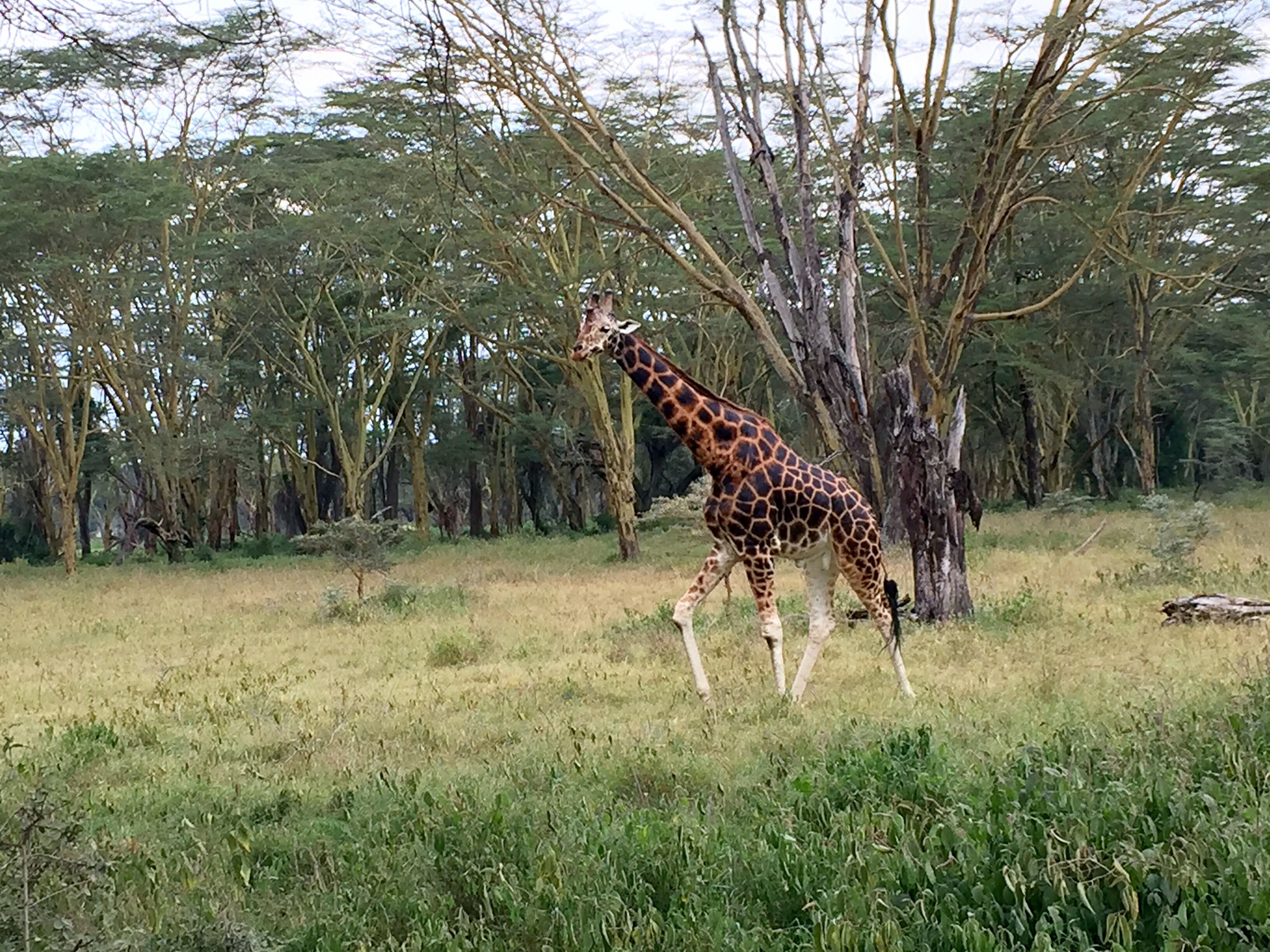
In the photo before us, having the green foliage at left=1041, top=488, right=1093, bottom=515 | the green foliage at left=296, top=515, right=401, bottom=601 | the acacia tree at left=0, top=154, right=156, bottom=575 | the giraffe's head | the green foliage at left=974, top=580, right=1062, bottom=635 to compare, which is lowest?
the green foliage at left=974, top=580, right=1062, bottom=635

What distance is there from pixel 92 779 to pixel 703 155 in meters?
14.9

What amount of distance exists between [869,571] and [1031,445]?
2040 cm

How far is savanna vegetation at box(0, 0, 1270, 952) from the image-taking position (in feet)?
11.8

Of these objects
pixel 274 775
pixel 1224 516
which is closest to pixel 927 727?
pixel 274 775

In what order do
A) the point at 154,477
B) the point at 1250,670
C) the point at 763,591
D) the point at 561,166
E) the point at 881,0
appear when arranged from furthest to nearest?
the point at 154,477 < the point at 561,166 < the point at 881,0 < the point at 763,591 < the point at 1250,670

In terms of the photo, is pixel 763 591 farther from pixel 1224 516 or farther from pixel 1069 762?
pixel 1224 516

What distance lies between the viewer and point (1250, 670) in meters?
5.80

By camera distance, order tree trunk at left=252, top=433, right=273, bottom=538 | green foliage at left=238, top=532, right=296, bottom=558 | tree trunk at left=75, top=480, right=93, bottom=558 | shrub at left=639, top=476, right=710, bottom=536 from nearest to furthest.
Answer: shrub at left=639, top=476, right=710, bottom=536
green foliage at left=238, top=532, right=296, bottom=558
tree trunk at left=252, top=433, right=273, bottom=538
tree trunk at left=75, top=480, right=93, bottom=558

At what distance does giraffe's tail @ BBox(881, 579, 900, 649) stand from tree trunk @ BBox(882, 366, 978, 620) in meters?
2.70

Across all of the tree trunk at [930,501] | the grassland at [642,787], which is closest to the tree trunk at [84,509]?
the grassland at [642,787]

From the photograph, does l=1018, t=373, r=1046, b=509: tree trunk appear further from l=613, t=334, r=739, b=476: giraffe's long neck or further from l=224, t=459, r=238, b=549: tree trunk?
l=613, t=334, r=739, b=476: giraffe's long neck

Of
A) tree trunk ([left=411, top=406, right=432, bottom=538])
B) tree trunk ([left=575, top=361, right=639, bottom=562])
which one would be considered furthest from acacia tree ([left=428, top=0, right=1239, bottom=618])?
tree trunk ([left=411, top=406, right=432, bottom=538])

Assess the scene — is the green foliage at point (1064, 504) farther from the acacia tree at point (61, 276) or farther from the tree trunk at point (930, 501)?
the acacia tree at point (61, 276)

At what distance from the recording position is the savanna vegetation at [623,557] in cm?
359
